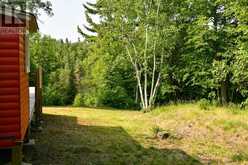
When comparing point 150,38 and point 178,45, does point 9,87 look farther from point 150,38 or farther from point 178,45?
point 178,45

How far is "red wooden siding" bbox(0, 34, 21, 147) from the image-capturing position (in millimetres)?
7250

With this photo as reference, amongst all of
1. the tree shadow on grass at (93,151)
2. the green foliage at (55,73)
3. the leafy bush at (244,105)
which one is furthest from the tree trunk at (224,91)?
the green foliage at (55,73)

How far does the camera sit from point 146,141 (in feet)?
37.7

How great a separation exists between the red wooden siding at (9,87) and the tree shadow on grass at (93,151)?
47.6 inches

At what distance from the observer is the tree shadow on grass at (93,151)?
28.8 ft

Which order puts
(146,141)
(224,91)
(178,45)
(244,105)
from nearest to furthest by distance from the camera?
(146,141) → (244,105) → (224,91) → (178,45)

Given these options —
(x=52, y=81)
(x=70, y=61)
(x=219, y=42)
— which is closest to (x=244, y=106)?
(x=219, y=42)

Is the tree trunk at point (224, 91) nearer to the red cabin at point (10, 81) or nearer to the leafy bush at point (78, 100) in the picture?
the leafy bush at point (78, 100)

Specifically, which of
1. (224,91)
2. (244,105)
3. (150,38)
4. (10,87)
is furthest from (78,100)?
(10,87)

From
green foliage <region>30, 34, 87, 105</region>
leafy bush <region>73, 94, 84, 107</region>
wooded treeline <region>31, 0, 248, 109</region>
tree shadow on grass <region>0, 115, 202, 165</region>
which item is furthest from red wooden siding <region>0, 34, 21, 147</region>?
leafy bush <region>73, 94, 84, 107</region>

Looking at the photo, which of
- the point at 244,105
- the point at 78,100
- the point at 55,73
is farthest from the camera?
the point at 55,73

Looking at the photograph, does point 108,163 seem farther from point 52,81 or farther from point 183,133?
point 52,81

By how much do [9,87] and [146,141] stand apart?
530cm

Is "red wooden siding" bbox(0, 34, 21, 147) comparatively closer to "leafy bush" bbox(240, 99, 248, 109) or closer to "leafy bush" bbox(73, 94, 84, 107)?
"leafy bush" bbox(240, 99, 248, 109)
